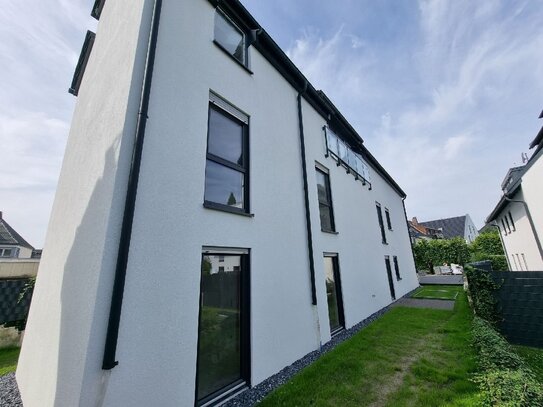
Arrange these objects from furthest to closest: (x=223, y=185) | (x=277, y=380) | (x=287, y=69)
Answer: (x=287, y=69) → (x=223, y=185) → (x=277, y=380)

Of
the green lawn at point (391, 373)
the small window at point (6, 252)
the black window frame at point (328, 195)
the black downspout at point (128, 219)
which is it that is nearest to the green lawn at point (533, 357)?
the green lawn at point (391, 373)

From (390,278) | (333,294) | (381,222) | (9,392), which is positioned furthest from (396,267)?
(9,392)

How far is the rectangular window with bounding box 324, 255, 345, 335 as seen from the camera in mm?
6883

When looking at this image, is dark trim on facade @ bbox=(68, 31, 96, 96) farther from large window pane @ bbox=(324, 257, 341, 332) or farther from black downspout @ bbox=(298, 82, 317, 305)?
large window pane @ bbox=(324, 257, 341, 332)

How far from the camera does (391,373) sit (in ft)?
14.5

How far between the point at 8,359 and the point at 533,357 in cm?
1333

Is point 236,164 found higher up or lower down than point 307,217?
higher up

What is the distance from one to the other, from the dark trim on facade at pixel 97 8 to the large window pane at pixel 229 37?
147 inches

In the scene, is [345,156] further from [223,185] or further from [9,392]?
[9,392]

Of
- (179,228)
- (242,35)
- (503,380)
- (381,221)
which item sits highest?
(242,35)

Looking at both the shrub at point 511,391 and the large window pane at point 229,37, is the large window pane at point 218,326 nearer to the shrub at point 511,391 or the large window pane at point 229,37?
the shrub at point 511,391

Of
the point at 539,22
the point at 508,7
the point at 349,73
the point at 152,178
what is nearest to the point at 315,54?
the point at 349,73

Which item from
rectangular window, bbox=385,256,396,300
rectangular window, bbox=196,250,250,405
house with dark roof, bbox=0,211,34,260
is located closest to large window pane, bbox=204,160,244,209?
rectangular window, bbox=196,250,250,405

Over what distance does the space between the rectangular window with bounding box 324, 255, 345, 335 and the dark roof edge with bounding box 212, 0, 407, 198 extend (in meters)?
5.48
